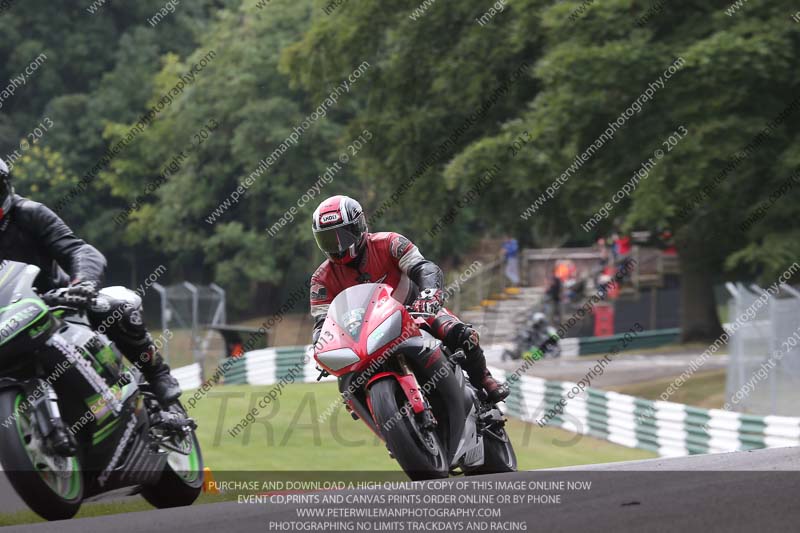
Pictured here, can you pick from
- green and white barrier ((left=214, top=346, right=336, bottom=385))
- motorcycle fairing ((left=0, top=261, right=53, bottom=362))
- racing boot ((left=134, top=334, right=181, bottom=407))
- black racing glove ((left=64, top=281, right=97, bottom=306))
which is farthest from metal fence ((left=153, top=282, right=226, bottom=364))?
motorcycle fairing ((left=0, top=261, right=53, bottom=362))

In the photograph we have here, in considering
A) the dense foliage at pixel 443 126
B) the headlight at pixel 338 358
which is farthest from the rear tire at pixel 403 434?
the dense foliage at pixel 443 126

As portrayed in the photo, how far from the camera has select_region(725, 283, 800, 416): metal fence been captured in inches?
594

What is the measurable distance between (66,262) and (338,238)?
1712 mm

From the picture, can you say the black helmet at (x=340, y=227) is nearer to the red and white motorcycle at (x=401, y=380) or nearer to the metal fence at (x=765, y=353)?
the red and white motorcycle at (x=401, y=380)

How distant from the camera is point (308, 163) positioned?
1683 inches

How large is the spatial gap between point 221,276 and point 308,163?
585 centimetres

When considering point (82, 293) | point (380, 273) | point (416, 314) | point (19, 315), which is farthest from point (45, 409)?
point (380, 273)

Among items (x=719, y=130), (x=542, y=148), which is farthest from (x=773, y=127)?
(x=542, y=148)

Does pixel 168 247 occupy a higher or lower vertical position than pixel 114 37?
lower

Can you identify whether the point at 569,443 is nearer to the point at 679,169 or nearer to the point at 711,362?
the point at 679,169

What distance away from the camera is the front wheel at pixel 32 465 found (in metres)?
5.94

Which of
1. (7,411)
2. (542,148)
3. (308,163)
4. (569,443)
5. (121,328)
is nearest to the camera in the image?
(7,411)

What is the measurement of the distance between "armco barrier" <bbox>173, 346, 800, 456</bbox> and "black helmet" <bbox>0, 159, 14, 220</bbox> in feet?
25.7

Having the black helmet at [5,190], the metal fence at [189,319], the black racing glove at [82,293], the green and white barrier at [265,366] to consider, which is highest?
the black helmet at [5,190]
